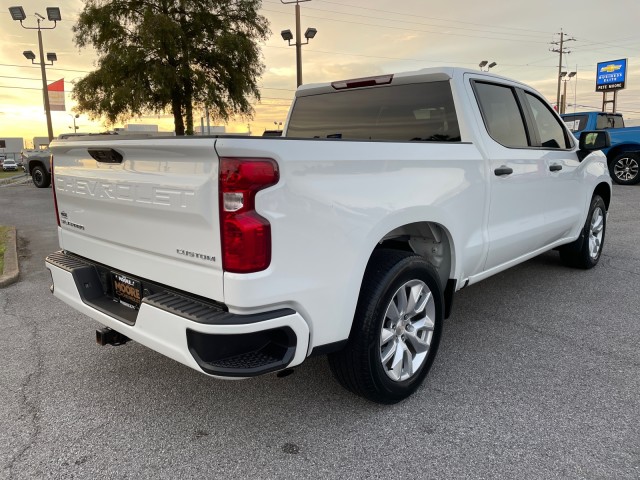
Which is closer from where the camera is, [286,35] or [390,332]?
[390,332]

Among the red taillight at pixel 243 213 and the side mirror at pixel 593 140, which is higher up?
the side mirror at pixel 593 140

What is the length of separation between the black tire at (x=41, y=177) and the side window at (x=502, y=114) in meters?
17.1

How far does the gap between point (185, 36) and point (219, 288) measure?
69.6 feet

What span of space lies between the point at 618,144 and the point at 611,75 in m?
37.2

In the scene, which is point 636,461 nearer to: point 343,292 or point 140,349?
point 343,292

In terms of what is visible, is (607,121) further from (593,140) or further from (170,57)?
(170,57)

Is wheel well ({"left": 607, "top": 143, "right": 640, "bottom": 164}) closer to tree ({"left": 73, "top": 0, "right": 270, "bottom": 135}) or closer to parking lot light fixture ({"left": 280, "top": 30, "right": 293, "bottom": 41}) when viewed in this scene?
parking lot light fixture ({"left": 280, "top": 30, "right": 293, "bottom": 41})

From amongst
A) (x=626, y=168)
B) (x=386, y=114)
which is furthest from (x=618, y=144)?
(x=386, y=114)

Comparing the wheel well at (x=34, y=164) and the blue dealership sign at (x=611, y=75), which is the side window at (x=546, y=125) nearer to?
the wheel well at (x=34, y=164)

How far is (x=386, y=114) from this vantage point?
375cm

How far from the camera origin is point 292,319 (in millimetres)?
2164

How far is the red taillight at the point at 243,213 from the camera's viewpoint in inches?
79.1

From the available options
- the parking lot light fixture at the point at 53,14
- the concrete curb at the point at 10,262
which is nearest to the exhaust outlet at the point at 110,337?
the concrete curb at the point at 10,262

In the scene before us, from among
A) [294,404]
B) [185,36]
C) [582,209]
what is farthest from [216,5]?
[294,404]
